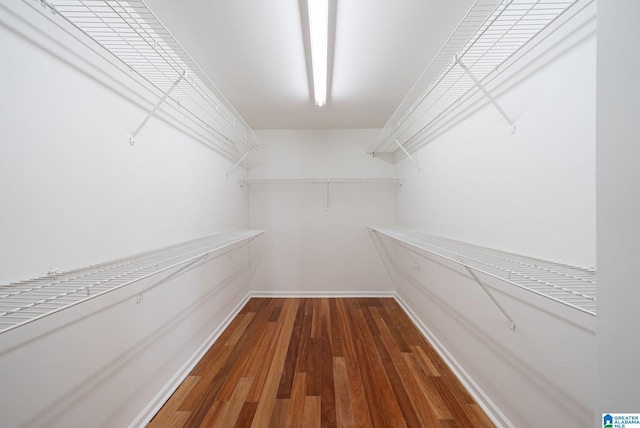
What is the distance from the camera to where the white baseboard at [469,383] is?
136 cm

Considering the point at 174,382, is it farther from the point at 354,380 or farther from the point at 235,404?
the point at 354,380

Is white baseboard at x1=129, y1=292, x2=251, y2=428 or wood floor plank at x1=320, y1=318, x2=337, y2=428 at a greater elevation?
white baseboard at x1=129, y1=292, x2=251, y2=428

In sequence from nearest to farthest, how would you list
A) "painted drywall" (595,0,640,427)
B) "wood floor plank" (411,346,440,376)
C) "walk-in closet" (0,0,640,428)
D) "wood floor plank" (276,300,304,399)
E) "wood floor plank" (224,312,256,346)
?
"painted drywall" (595,0,640,427) < "walk-in closet" (0,0,640,428) < "wood floor plank" (276,300,304,399) < "wood floor plank" (411,346,440,376) < "wood floor plank" (224,312,256,346)

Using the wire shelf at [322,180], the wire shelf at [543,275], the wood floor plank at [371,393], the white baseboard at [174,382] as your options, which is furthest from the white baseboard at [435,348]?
the wire shelf at [322,180]

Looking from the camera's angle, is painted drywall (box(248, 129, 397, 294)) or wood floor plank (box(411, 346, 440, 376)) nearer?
wood floor plank (box(411, 346, 440, 376))

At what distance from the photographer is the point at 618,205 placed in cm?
45

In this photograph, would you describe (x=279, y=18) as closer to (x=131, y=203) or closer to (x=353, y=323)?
(x=131, y=203)

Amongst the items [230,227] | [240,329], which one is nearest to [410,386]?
[240,329]

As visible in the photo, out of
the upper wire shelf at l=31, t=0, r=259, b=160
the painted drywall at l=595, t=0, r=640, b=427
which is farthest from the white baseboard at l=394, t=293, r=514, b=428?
the upper wire shelf at l=31, t=0, r=259, b=160

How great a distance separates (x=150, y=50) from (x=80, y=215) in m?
0.91

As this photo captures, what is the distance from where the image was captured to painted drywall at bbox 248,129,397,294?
3.39 meters

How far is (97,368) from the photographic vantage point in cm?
111

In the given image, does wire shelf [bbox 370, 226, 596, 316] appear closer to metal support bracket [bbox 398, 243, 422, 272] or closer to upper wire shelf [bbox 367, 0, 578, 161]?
upper wire shelf [bbox 367, 0, 578, 161]

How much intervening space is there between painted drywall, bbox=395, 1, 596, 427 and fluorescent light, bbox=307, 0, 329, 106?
0.96m
